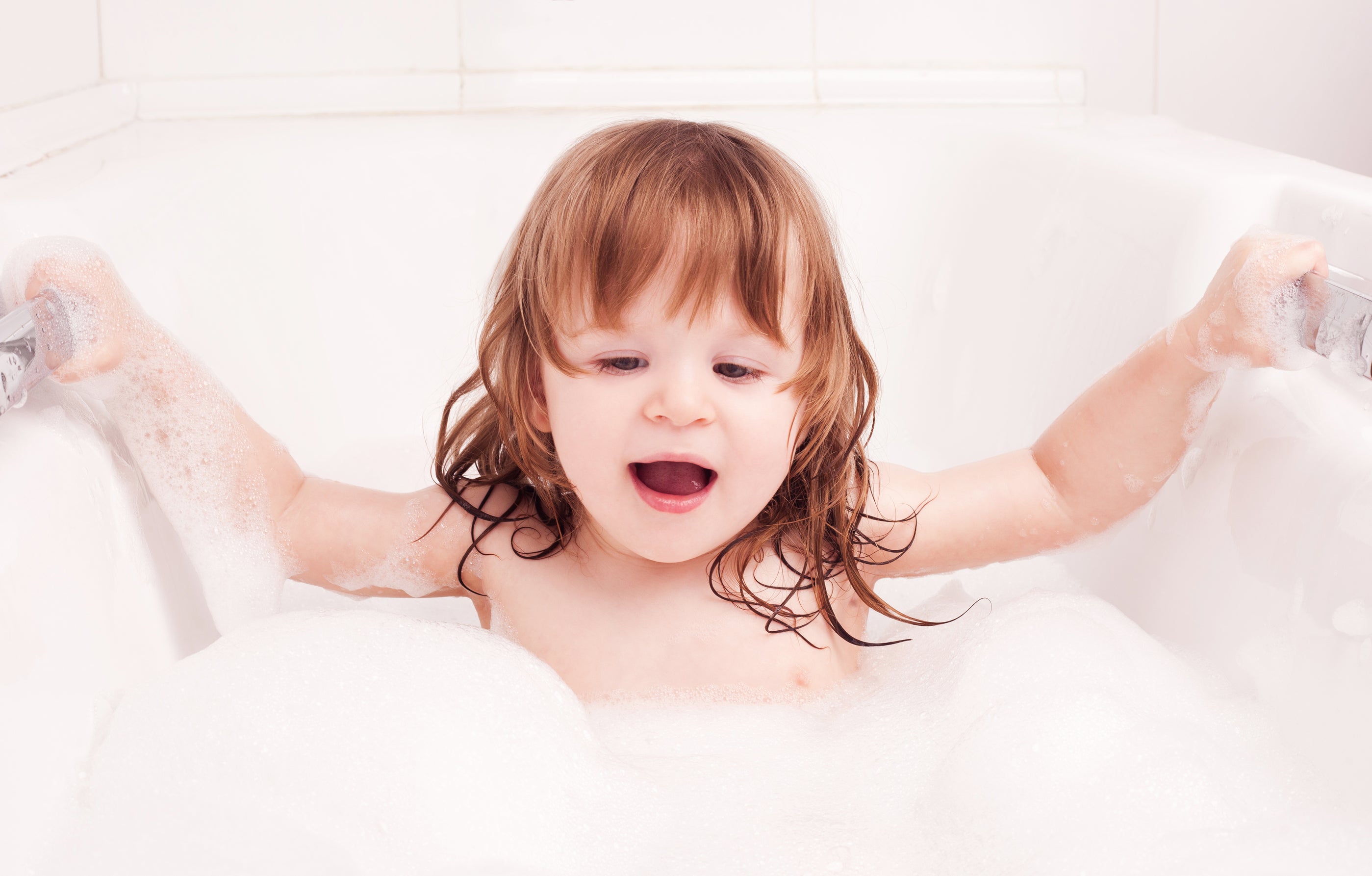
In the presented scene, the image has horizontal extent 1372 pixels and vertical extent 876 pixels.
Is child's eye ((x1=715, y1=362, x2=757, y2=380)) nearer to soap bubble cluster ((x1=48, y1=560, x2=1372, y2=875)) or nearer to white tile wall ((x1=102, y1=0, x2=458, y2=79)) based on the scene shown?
soap bubble cluster ((x1=48, y1=560, x2=1372, y2=875))

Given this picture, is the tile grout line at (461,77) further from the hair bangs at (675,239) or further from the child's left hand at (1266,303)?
the child's left hand at (1266,303)

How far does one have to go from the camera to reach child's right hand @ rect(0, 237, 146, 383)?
2.41 feet

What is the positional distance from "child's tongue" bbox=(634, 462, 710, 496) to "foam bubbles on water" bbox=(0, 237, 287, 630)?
31 cm

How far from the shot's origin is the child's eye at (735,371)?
2.41ft

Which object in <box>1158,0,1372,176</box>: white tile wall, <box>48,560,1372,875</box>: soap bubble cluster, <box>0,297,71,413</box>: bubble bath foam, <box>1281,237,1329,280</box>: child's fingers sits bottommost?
<box>48,560,1372,875</box>: soap bubble cluster

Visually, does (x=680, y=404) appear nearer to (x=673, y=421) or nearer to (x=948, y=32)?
(x=673, y=421)

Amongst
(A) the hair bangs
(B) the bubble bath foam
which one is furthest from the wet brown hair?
(B) the bubble bath foam

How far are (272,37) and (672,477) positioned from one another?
3.30ft

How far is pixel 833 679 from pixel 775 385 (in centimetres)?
26

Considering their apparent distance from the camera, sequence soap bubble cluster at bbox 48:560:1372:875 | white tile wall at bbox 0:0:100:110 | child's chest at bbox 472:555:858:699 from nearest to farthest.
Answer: soap bubble cluster at bbox 48:560:1372:875
child's chest at bbox 472:555:858:699
white tile wall at bbox 0:0:100:110

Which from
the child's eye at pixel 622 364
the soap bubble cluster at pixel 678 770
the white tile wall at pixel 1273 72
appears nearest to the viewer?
the soap bubble cluster at pixel 678 770

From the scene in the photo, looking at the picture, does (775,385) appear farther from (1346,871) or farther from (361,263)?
(361,263)

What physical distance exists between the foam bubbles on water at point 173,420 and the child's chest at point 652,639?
209 millimetres

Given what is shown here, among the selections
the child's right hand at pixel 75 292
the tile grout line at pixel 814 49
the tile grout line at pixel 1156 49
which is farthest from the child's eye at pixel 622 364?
the tile grout line at pixel 1156 49
